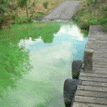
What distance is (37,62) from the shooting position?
6934 mm

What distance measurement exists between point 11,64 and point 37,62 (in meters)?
1.09

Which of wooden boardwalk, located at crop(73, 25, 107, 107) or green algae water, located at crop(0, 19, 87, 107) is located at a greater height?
wooden boardwalk, located at crop(73, 25, 107, 107)

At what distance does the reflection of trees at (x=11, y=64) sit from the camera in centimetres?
549

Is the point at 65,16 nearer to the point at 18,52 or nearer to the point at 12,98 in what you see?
the point at 18,52

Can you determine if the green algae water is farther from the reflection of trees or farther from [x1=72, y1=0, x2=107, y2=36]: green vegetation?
[x1=72, y1=0, x2=107, y2=36]: green vegetation

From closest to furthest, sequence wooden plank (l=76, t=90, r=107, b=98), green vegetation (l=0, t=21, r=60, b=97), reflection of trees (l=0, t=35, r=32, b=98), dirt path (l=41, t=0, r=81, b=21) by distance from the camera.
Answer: wooden plank (l=76, t=90, r=107, b=98) < reflection of trees (l=0, t=35, r=32, b=98) < green vegetation (l=0, t=21, r=60, b=97) < dirt path (l=41, t=0, r=81, b=21)

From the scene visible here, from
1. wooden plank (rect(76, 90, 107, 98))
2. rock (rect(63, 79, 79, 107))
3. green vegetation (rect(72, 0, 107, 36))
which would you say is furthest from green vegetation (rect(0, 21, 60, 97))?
wooden plank (rect(76, 90, 107, 98))

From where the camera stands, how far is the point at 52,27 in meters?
12.4

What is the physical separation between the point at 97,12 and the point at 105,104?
10.8 metres

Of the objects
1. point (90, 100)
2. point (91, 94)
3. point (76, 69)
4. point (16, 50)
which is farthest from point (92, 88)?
point (16, 50)

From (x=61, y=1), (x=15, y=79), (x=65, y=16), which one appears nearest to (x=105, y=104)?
(x=15, y=79)

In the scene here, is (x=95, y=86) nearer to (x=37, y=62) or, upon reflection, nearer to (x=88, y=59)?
(x=88, y=59)

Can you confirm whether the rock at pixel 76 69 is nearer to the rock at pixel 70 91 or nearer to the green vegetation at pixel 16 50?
the rock at pixel 70 91

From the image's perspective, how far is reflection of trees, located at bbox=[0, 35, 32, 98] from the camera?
5488 millimetres
